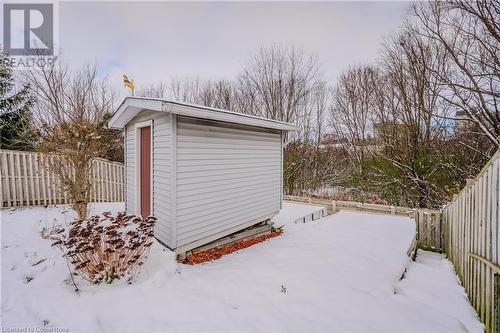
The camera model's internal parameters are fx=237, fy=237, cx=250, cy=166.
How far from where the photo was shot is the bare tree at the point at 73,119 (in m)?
5.86

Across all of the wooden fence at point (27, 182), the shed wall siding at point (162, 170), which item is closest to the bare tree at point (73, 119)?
the wooden fence at point (27, 182)

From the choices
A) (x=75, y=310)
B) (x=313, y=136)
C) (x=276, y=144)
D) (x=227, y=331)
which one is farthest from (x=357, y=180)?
(x=75, y=310)

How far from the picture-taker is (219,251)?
16.0 feet

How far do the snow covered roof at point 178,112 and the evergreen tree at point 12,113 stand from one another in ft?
21.0

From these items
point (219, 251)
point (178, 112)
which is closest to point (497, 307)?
point (219, 251)

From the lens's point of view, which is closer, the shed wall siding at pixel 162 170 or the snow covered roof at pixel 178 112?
the snow covered roof at pixel 178 112

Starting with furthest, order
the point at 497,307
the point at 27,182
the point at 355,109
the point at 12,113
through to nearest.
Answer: the point at 355,109, the point at 12,113, the point at 27,182, the point at 497,307

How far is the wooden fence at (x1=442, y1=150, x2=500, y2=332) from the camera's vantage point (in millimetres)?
2662

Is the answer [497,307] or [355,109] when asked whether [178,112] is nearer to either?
[497,307]

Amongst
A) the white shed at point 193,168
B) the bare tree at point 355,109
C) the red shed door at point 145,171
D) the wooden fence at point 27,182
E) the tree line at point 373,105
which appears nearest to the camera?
the white shed at point 193,168

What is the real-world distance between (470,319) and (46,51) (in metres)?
16.4

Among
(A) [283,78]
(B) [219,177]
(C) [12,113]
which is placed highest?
(A) [283,78]

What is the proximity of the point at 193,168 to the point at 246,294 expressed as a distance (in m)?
2.23

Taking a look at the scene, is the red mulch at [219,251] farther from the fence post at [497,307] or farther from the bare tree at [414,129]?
the bare tree at [414,129]
